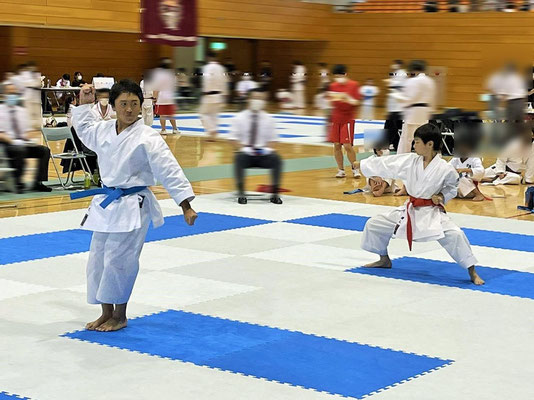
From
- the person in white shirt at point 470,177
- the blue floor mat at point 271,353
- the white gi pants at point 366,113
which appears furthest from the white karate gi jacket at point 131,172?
the white gi pants at point 366,113

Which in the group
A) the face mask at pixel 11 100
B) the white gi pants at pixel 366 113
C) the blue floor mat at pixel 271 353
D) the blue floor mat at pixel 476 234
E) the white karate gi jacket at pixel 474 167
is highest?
the face mask at pixel 11 100

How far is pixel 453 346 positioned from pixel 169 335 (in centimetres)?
181

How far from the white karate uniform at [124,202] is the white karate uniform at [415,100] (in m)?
10.1

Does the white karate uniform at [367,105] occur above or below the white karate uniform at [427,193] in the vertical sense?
below

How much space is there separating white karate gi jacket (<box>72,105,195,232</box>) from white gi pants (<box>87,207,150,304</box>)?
0.24 ft

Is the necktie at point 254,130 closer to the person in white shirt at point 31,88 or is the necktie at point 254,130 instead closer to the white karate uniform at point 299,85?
the person in white shirt at point 31,88

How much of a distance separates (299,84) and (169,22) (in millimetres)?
15982

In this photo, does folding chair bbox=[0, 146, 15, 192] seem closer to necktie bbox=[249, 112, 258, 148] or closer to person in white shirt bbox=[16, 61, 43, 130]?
necktie bbox=[249, 112, 258, 148]

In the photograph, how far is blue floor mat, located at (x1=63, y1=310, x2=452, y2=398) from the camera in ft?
16.5

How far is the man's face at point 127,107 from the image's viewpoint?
585 cm

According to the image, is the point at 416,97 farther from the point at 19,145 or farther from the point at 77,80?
the point at 77,80

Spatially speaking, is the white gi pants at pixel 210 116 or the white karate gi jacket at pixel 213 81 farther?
the white karate gi jacket at pixel 213 81

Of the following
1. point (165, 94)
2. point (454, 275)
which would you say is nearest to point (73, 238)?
point (454, 275)

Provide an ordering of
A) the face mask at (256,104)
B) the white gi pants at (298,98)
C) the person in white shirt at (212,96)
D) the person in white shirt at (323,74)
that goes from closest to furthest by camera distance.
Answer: the face mask at (256,104) → the person in white shirt at (212,96) → the person in white shirt at (323,74) → the white gi pants at (298,98)
